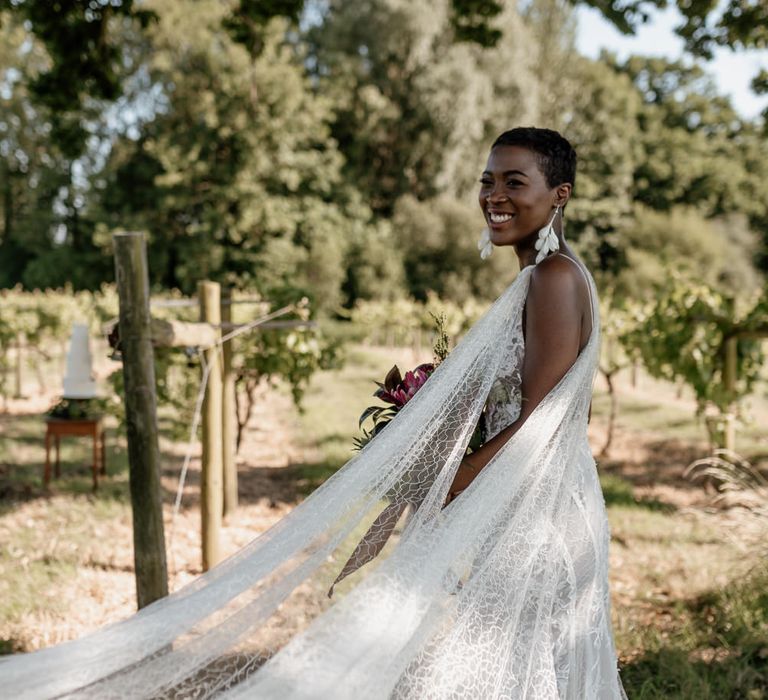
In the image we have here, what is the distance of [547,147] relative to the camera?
212 cm

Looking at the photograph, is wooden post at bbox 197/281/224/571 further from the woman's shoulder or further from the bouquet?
the woman's shoulder

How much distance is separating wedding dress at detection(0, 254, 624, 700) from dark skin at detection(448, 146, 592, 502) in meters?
0.06

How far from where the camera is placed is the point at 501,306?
7.13ft

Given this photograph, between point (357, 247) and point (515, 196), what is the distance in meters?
28.8

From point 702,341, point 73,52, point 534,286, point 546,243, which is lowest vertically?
point 702,341

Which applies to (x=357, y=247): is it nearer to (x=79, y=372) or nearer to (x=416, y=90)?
(x=416, y=90)

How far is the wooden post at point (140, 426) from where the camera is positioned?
3.44m

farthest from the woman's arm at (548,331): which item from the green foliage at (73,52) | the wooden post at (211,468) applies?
the green foliage at (73,52)

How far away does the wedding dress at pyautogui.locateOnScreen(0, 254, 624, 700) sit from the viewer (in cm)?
193

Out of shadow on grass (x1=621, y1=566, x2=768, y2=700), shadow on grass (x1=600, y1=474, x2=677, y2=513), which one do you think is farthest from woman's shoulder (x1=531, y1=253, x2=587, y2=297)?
shadow on grass (x1=600, y1=474, x2=677, y2=513)

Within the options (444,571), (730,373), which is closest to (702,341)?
(730,373)

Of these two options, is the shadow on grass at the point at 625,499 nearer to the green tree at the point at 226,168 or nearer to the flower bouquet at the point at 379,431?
the flower bouquet at the point at 379,431

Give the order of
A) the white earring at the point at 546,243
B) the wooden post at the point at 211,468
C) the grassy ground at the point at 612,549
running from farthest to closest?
the wooden post at the point at 211,468
the grassy ground at the point at 612,549
the white earring at the point at 546,243

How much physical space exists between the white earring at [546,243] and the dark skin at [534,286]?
0.08 ft
